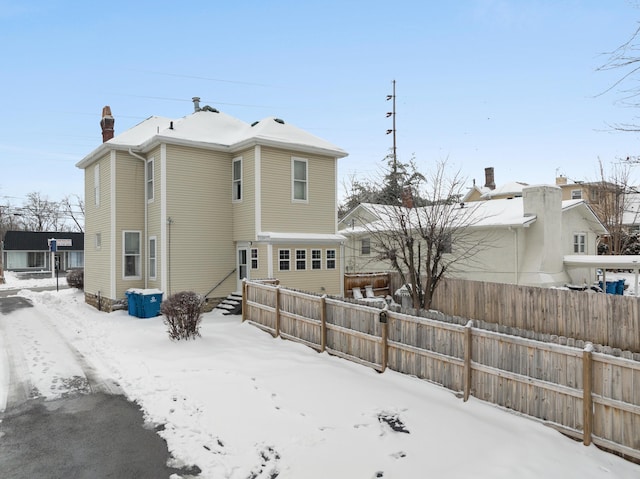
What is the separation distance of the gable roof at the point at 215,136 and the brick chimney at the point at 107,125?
1.25m

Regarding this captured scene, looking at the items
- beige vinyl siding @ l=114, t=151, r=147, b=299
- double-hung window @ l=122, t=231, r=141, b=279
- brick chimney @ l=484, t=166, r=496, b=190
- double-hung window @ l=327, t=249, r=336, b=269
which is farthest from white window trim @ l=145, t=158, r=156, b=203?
brick chimney @ l=484, t=166, r=496, b=190

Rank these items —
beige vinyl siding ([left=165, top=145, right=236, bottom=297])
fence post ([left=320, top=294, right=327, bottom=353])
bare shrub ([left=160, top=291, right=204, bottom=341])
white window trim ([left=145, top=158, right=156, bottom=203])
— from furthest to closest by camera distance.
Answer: white window trim ([left=145, top=158, right=156, bottom=203]) → beige vinyl siding ([left=165, top=145, right=236, bottom=297]) → bare shrub ([left=160, top=291, right=204, bottom=341]) → fence post ([left=320, top=294, right=327, bottom=353])

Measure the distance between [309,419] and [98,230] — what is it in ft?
52.2

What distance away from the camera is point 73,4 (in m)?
14.0

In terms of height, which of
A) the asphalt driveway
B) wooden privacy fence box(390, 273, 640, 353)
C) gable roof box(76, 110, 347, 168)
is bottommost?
the asphalt driveway

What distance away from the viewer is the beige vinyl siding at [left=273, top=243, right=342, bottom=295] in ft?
53.5

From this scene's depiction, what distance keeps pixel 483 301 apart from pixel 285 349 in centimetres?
879

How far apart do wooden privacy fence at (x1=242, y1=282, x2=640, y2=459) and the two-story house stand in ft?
22.1

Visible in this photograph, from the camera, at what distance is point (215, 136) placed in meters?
17.6

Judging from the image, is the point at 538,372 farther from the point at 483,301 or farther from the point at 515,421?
the point at 483,301

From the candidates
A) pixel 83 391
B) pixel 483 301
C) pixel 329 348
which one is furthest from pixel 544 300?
pixel 83 391

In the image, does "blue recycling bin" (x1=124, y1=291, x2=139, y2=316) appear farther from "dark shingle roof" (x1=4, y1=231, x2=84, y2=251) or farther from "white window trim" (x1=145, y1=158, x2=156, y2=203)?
"dark shingle roof" (x1=4, y1=231, x2=84, y2=251)

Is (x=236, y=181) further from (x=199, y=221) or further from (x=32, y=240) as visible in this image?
(x=32, y=240)

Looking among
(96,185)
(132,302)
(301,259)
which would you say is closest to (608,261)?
(301,259)
